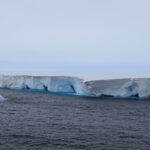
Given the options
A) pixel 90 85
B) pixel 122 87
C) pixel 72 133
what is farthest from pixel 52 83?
pixel 72 133

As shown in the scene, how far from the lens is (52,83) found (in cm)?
6325

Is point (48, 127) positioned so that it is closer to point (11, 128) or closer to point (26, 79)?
point (11, 128)

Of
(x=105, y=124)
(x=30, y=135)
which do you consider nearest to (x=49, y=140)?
(x=30, y=135)

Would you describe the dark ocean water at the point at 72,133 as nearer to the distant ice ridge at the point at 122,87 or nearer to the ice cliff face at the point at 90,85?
the distant ice ridge at the point at 122,87

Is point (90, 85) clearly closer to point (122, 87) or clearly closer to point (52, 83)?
point (122, 87)

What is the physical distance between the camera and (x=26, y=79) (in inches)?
2638

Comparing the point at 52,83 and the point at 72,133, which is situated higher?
the point at 52,83

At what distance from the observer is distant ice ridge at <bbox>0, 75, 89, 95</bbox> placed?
60.9 metres

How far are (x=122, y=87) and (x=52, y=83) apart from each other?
11705 millimetres

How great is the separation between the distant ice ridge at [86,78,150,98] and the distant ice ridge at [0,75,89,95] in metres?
1.94

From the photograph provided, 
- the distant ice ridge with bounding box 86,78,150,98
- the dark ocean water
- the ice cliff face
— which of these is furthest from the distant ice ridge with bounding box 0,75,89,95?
the dark ocean water

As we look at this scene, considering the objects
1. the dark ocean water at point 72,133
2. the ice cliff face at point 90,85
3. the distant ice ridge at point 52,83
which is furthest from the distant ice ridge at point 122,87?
the dark ocean water at point 72,133

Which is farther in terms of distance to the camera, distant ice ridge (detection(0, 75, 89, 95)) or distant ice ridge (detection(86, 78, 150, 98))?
distant ice ridge (detection(0, 75, 89, 95))

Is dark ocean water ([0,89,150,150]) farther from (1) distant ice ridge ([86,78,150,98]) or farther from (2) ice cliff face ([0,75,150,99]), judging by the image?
(2) ice cliff face ([0,75,150,99])
